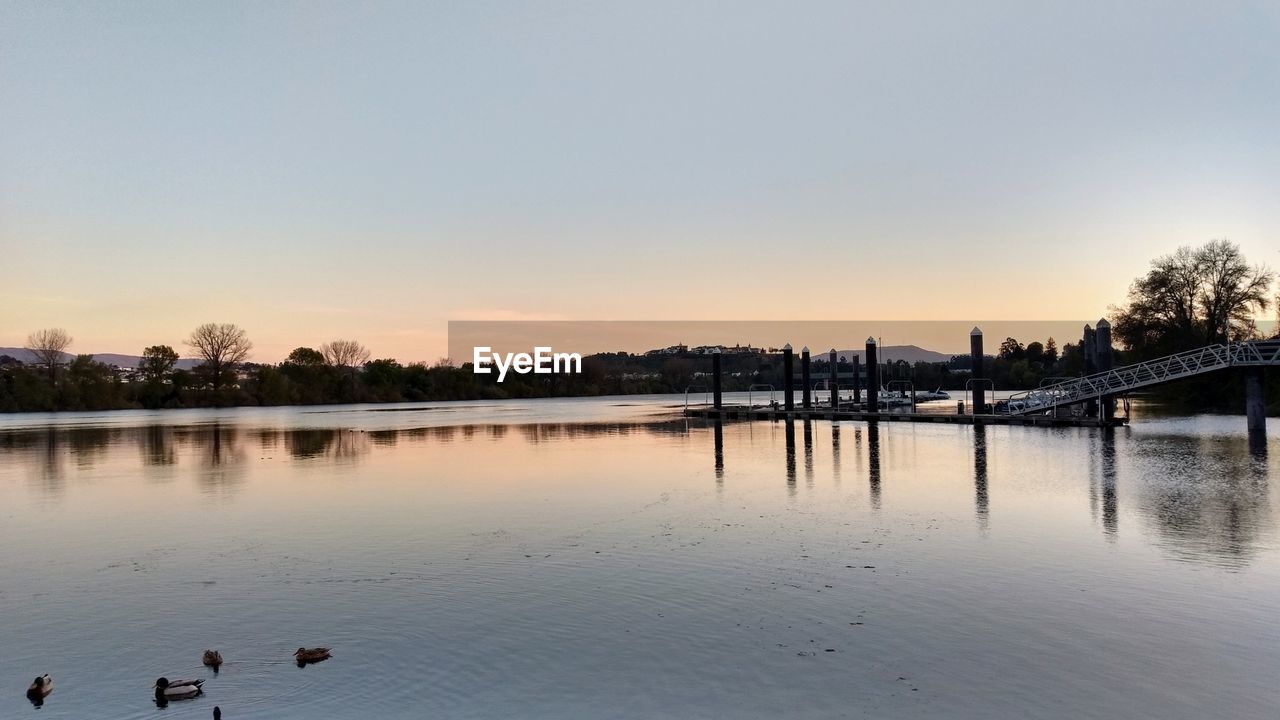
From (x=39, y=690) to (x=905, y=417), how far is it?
41.3m

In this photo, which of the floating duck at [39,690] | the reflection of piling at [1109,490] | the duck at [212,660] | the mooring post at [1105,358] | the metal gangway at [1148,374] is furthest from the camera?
the mooring post at [1105,358]

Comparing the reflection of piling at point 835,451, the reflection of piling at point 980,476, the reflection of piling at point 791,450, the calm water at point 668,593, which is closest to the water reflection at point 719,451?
the calm water at point 668,593

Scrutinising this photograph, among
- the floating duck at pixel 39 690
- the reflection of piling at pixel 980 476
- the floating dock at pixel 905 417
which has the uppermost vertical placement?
the floating dock at pixel 905 417

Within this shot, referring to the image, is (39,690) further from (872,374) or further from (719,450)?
(872,374)

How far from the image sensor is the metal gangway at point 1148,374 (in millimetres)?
30125

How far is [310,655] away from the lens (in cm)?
878

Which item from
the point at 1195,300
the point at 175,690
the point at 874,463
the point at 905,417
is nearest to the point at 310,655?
the point at 175,690

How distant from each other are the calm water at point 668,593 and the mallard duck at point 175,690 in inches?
7.8

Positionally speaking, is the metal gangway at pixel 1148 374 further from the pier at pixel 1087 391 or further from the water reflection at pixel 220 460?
the water reflection at pixel 220 460

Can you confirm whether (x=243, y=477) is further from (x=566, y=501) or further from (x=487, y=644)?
(x=487, y=644)

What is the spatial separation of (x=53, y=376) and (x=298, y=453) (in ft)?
230

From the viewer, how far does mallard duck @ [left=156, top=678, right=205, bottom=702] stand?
25.5 feet

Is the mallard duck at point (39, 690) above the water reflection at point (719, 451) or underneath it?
underneath

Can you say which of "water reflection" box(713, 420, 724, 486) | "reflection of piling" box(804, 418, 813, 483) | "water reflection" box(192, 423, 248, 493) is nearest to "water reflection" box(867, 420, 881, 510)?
"reflection of piling" box(804, 418, 813, 483)
